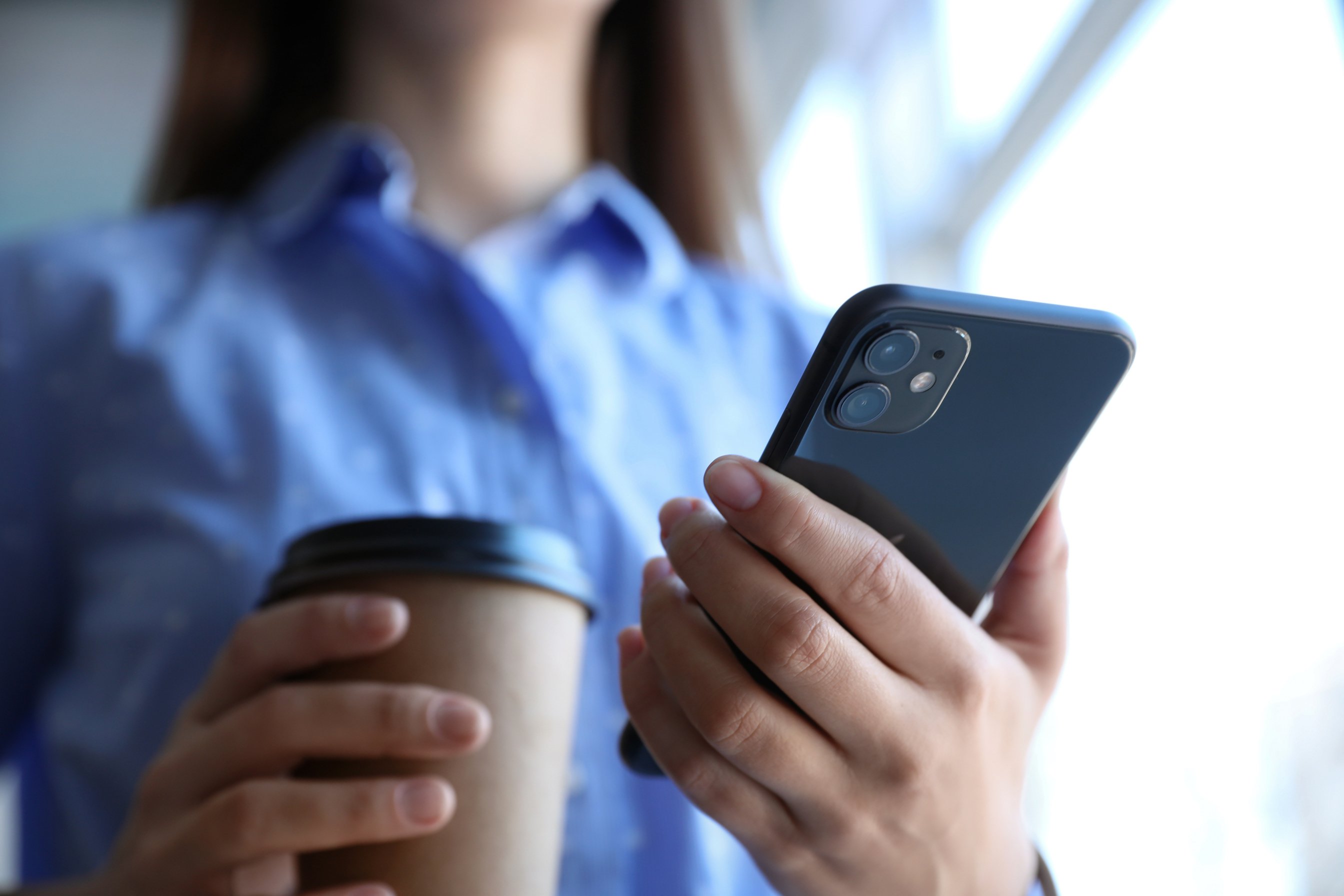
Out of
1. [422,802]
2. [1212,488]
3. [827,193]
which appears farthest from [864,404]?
[827,193]

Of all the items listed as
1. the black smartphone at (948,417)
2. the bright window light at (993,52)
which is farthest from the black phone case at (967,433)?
the bright window light at (993,52)

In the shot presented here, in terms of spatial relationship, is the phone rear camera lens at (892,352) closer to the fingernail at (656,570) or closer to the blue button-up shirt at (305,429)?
the fingernail at (656,570)

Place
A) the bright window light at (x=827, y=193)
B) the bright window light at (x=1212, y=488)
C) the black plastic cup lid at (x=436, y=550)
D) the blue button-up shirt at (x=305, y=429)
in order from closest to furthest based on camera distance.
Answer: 1. the black plastic cup lid at (x=436, y=550)
2. the blue button-up shirt at (x=305, y=429)
3. the bright window light at (x=1212, y=488)
4. the bright window light at (x=827, y=193)

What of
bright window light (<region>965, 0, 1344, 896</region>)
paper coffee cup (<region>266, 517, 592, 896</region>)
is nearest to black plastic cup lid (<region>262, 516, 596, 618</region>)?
paper coffee cup (<region>266, 517, 592, 896</region>)

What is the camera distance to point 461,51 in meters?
0.92

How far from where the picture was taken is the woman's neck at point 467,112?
0.95m

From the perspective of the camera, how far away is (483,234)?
0.97 meters

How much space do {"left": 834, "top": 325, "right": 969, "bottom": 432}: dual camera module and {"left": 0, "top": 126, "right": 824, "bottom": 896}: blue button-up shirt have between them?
0.97ft

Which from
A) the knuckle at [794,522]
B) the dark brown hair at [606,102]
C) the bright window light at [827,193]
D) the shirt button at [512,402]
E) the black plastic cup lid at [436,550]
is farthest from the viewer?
the bright window light at [827,193]

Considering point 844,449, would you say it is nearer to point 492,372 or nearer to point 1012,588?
point 1012,588

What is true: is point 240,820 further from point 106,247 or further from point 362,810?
point 106,247

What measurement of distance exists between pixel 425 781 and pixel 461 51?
716 mm

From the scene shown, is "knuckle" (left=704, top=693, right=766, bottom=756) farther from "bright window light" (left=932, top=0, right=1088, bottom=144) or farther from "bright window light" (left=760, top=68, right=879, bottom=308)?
"bright window light" (left=760, top=68, right=879, bottom=308)

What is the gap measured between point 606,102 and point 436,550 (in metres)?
0.82
